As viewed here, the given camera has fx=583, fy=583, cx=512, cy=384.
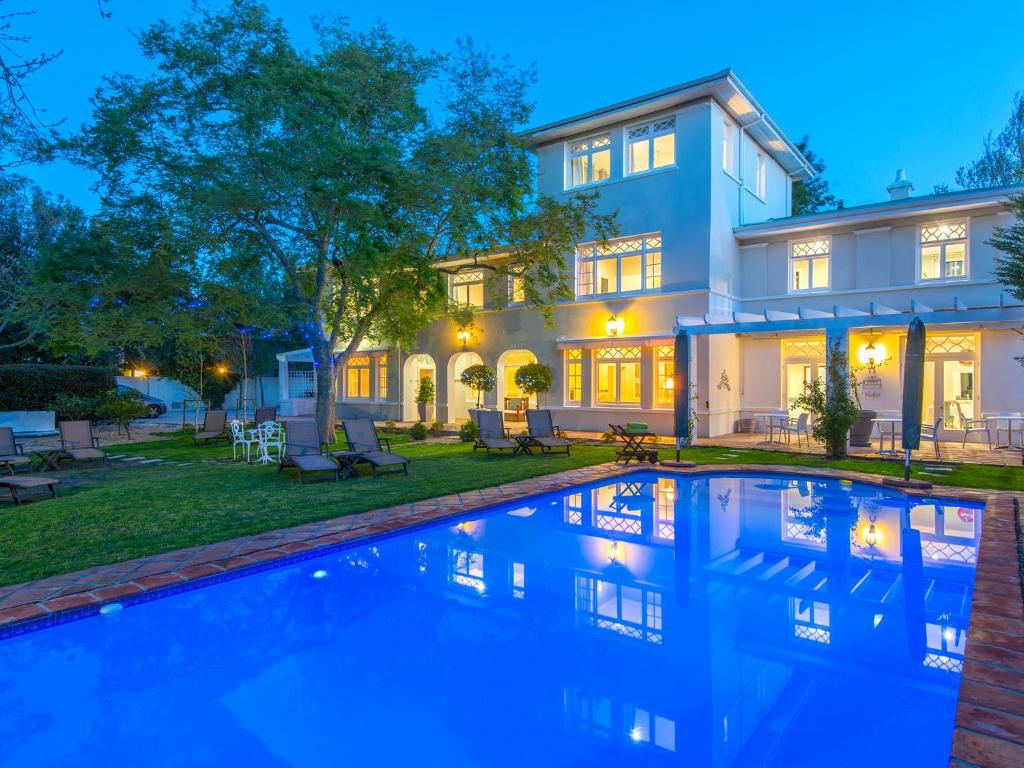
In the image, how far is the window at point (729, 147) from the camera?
19.3m

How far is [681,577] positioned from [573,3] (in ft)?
419

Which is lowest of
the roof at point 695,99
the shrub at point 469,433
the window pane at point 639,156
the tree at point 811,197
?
the shrub at point 469,433

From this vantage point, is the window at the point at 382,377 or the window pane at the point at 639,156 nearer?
Result: the window pane at the point at 639,156

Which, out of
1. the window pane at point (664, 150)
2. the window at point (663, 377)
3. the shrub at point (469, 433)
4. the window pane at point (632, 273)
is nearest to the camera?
the shrub at point (469, 433)

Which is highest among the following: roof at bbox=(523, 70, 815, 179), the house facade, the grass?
roof at bbox=(523, 70, 815, 179)

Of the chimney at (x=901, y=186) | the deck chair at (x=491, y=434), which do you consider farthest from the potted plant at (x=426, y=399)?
the chimney at (x=901, y=186)

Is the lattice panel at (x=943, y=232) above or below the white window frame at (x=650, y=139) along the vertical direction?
below

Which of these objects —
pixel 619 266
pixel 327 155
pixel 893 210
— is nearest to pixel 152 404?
pixel 327 155

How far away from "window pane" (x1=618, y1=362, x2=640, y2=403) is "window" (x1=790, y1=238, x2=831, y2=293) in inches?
232

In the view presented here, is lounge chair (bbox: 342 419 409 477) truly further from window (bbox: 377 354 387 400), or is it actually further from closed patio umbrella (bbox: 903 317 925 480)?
window (bbox: 377 354 387 400)

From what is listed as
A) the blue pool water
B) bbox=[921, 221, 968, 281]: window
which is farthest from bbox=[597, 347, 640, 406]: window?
the blue pool water

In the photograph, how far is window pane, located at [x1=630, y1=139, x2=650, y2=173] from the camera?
20203 millimetres

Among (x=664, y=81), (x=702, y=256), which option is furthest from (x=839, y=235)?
(x=664, y=81)

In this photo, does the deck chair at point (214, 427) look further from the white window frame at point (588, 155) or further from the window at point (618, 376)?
the white window frame at point (588, 155)
